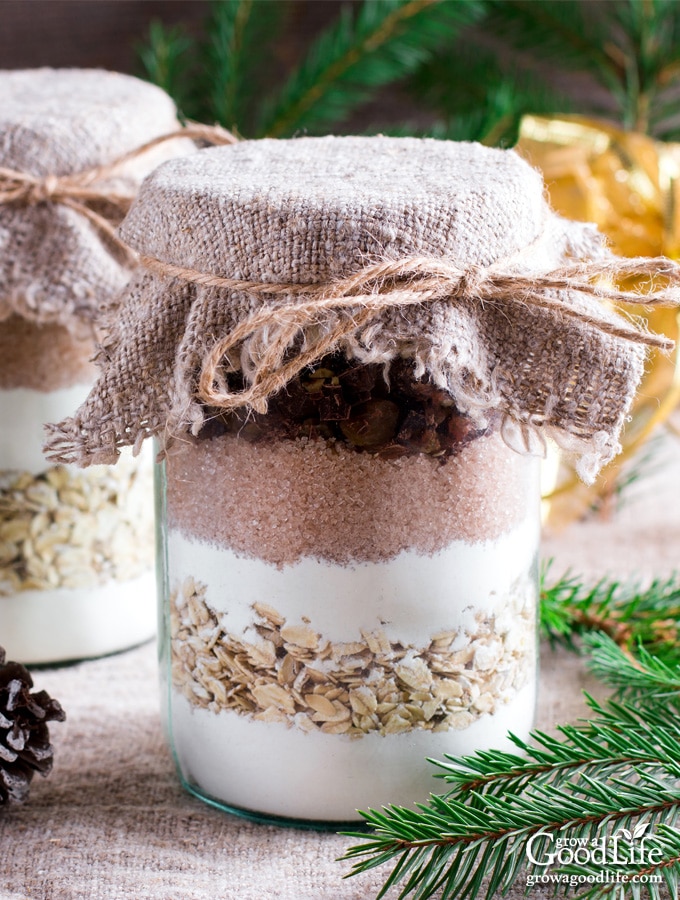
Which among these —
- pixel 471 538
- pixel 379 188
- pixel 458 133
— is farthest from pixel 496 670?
pixel 458 133

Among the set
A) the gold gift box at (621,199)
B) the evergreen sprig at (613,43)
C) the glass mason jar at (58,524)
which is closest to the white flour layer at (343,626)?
the glass mason jar at (58,524)

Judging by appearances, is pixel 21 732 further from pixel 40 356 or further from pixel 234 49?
pixel 234 49

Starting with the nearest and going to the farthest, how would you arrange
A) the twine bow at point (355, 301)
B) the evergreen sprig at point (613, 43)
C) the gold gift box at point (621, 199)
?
the twine bow at point (355, 301) < the gold gift box at point (621, 199) < the evergreen sprig at point (613, 43)

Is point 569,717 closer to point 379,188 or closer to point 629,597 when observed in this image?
point 629,597

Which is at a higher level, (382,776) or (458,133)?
(458,133)

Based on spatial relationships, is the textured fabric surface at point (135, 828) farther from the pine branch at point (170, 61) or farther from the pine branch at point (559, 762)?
the pine branch at point (170, 61)

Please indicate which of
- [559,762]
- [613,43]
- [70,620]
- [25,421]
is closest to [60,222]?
[25,421]
